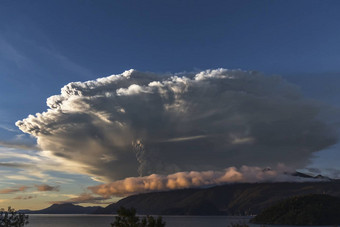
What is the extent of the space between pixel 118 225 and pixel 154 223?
7.35 meters

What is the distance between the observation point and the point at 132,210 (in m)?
62.3

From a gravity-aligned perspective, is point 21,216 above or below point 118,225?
above

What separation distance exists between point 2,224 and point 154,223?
68354 mm

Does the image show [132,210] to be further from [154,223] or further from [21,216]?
[21,216]

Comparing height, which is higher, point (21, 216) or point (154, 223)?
point (21, 216)

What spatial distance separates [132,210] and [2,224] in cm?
6460

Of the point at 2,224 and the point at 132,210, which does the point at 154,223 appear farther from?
the point at 2,224

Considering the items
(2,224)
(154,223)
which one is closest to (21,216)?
(2,224)

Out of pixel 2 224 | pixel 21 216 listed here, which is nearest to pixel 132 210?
pixel 21 216

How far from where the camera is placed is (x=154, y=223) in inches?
2370

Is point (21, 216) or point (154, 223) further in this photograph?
point (21, 216)

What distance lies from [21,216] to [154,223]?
193 ft

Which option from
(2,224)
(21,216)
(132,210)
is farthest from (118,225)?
(2,224)

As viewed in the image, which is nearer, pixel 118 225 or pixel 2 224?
pixel 118 225
